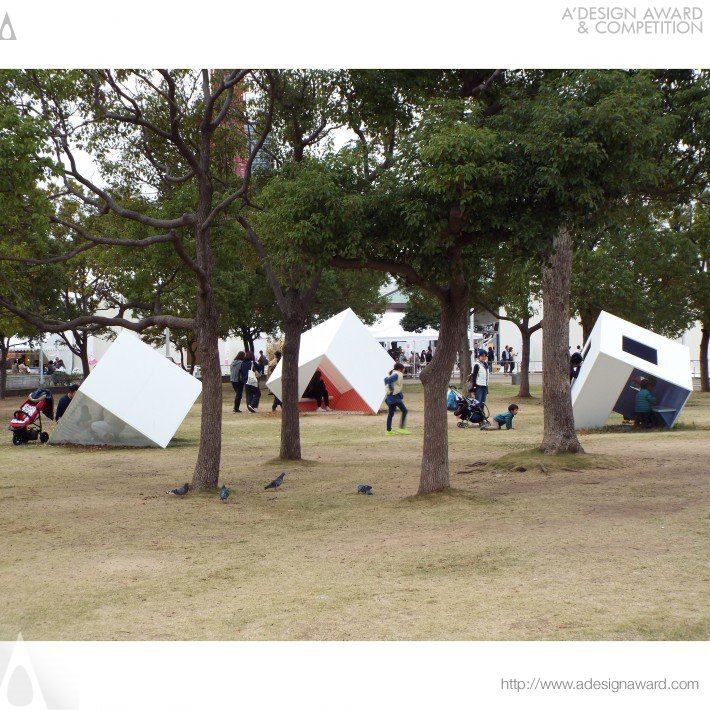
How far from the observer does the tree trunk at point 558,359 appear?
13383 mm

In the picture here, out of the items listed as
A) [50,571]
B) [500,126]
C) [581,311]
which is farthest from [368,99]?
[581,311]

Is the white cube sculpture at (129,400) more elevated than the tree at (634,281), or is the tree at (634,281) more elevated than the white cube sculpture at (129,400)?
the tree at (634,281)

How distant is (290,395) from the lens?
46.6ft

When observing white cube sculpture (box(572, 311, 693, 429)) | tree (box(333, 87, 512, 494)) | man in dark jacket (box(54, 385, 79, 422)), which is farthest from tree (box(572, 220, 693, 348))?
tree (box(333, 87, 512, 494))

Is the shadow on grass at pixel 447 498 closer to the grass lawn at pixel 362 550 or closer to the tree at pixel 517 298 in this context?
the grass lawn at pixel 362 550

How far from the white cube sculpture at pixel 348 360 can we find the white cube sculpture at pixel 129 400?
21.2 ft

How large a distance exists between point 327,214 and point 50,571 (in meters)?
4.47

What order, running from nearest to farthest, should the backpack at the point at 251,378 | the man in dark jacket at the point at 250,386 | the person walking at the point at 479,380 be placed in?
the person walking at the point at 479,380, the man in dark jacket at the point at 250,386, the backpack at the point at 251,378

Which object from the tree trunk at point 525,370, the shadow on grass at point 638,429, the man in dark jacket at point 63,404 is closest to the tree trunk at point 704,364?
the tree trunk at point 525,370

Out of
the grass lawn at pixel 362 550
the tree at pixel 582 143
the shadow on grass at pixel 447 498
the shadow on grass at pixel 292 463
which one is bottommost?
the grass lawn at pixel 362 550

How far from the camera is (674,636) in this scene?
518cm

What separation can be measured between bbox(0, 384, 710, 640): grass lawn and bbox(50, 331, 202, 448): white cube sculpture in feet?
5.52

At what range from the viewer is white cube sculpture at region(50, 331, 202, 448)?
15812 mm

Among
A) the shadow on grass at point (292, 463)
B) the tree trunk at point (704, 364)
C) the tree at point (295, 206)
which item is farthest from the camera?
the tree trunk at point (704, 364)
